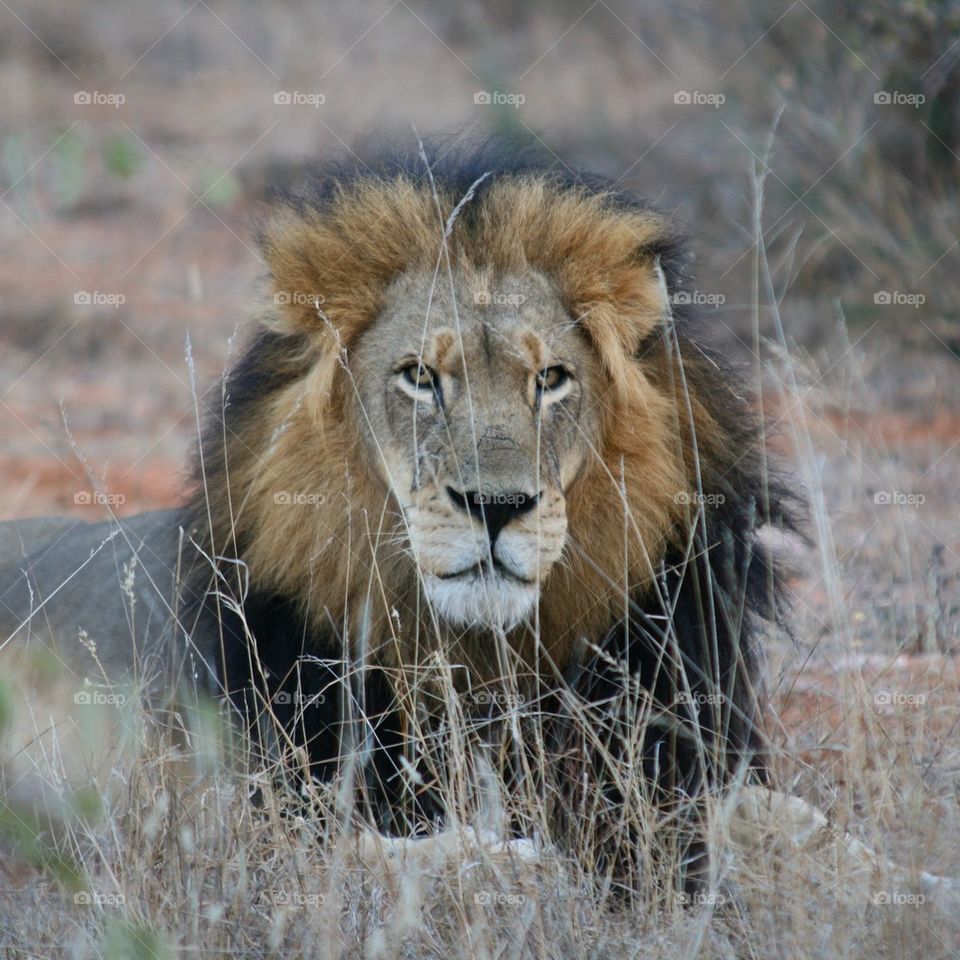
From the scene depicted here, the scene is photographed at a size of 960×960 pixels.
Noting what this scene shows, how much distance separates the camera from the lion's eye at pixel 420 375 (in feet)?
12.6

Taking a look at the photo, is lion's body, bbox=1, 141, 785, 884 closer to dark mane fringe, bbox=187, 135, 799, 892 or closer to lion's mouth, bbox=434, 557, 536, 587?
dark mane fringe, bbox=187, 135, 799, 892

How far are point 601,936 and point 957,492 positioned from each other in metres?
5.02

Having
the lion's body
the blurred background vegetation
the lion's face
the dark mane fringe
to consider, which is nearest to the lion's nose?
the lion's face

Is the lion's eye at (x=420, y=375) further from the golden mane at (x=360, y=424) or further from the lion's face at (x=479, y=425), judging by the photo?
the golden mane at (x=360, y=424)

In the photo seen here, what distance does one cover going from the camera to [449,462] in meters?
3.66

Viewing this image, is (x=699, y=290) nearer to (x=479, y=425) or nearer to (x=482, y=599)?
(x=479, y=425)

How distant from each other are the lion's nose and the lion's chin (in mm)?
113

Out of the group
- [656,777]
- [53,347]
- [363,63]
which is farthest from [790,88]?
[656,777]

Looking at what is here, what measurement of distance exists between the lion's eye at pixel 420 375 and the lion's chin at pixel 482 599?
56 cm

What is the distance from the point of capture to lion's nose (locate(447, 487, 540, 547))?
351cm

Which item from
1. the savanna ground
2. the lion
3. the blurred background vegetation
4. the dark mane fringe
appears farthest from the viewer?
the blurred background vegetation

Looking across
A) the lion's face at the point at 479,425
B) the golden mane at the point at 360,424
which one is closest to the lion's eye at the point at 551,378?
the lion's face at the point at 479,425

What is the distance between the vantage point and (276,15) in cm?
1795

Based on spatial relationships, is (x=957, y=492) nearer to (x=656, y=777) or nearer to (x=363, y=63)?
(x=656, y=777)
